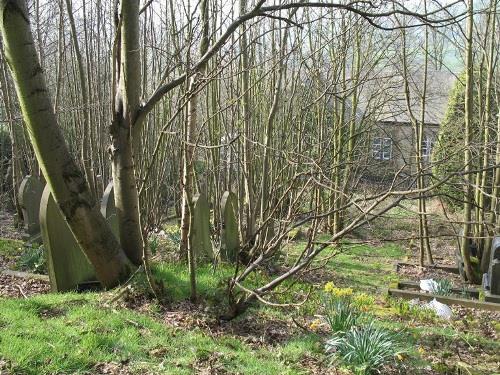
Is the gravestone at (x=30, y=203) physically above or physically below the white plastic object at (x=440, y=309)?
above

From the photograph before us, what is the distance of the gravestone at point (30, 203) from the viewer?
895 centimetres

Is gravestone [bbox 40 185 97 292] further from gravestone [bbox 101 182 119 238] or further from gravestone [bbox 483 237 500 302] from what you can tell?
gravestone [bbox 483 237 500 302]

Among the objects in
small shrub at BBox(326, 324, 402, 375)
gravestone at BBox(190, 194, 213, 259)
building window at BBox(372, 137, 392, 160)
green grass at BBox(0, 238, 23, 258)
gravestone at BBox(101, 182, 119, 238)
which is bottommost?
small shrub at BBox(326, 324, 402, 375)

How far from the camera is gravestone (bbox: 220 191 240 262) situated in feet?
26.2

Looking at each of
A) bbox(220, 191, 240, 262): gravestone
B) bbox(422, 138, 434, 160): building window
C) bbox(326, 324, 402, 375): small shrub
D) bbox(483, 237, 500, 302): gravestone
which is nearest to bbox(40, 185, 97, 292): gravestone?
bbox(220, 191, 240, 262): gravestone

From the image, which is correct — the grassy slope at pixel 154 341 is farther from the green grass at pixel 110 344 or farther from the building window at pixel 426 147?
the building window at pixel 426 147

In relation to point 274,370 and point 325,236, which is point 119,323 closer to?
point 274,370

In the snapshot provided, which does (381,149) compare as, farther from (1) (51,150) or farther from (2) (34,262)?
(1) (51,150)

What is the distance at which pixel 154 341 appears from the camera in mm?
4074

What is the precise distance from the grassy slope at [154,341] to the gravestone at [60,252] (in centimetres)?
57

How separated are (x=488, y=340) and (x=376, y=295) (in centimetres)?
264

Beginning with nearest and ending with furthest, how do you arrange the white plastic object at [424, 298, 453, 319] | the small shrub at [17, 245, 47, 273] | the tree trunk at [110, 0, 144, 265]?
the tree trunk at [110, 0, 144, 265]
the white plastic object at [424, 298, 453, 319]
the small shrub at [17, 245, 47, 273]

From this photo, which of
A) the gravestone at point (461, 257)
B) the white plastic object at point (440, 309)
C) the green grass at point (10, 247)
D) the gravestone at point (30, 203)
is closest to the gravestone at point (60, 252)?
the green grass at point (10, 247)

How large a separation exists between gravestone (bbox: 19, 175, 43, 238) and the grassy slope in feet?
14.3
